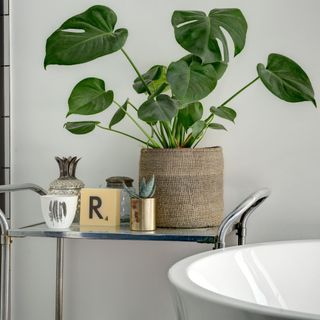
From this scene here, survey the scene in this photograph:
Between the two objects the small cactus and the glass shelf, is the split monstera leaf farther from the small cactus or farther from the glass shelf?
the glass shelf

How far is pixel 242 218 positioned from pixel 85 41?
714 millimetres

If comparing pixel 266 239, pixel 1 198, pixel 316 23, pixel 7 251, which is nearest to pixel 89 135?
pixel 1 198

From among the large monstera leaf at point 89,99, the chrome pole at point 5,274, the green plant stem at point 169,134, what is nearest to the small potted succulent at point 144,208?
the green plant stem at point 169,134

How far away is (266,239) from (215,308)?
131 centimetres

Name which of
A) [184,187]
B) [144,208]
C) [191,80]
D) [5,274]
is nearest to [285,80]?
[191,80]

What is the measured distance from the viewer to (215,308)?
2.99 ft

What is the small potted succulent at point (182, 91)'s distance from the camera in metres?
1.76

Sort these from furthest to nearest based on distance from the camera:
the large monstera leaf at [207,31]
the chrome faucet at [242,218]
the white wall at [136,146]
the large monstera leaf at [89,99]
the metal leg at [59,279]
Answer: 1. the metal leg at [59,279]
2. the white wall at [136,146]
3. the large monstera leaf at [89,99]
4. the chrome faucet at [242,218]
5. the large monstera leaf at [207,31]

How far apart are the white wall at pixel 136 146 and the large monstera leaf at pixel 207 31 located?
419mm

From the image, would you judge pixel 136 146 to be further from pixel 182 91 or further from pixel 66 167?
pixel 182 91

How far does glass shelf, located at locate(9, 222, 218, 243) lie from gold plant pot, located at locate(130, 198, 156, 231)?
0.03 meters

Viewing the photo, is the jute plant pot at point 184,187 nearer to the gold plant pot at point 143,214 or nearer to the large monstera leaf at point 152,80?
the gold plant pot at point 143,214

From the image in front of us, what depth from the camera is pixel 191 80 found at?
177 cm

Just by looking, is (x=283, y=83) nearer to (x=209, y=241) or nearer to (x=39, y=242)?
(x=209, y=241)
